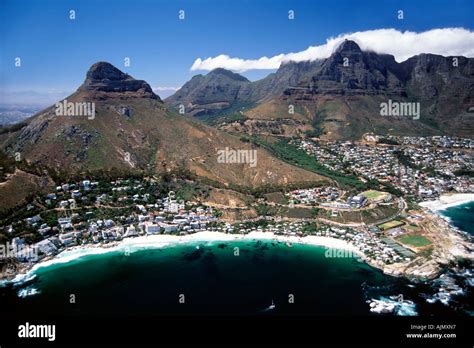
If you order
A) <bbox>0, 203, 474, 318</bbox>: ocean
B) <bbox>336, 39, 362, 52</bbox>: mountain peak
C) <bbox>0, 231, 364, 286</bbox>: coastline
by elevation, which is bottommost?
<bbox>0, 203, 474, 318</bbox>: ocean

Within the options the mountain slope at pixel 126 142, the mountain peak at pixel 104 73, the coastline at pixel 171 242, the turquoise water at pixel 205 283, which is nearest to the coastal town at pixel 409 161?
the mountain slope at pixel 126 142

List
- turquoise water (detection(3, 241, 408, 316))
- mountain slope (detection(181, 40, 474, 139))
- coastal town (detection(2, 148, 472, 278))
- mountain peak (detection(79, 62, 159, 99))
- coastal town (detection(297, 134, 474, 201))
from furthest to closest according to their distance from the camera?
1. mountain slope (detection(181, 40, 474, 139))
2. mountain peak (detection(79, 62, 159, 99))
3. coastal town (detection(297, 134, 474, 201))
4. coastal town (detection(2, 148, 472, 278))
5. turquoise water (detection(3, 241, 408, 316))

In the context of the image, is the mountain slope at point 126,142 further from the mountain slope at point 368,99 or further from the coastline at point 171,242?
the mountain slope at point 368,99

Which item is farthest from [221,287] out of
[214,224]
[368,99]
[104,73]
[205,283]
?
[368,99]

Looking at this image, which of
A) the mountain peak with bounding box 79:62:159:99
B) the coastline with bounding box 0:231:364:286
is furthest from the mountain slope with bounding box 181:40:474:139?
the coastline with bounding box 0:231:364:286

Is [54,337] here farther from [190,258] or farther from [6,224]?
[6,224]

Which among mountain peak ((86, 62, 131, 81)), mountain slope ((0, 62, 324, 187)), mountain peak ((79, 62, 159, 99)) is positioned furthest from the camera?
mountain peak ((86, 62, 131, 81))

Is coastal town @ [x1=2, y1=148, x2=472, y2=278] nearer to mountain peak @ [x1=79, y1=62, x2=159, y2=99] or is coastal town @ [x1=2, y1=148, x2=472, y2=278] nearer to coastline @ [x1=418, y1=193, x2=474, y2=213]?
coastline @ [x1=418, y1=193, x2=474, y2=213]
